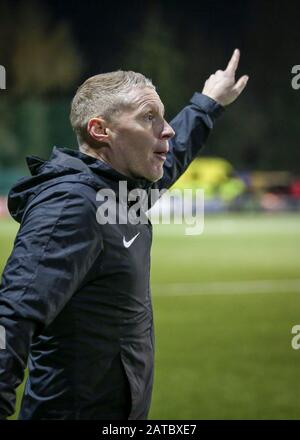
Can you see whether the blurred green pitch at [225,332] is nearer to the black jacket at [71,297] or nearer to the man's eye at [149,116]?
the black jacket at [71,297]

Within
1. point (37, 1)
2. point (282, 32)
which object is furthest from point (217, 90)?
point (282, 32)

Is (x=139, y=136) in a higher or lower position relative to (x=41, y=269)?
higher

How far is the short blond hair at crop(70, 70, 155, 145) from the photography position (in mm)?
2924

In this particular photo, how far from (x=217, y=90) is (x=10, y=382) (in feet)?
7.25

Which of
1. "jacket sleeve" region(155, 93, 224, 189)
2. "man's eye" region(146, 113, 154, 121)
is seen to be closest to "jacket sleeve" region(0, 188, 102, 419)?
"man's eye" region(146, 113, 154, 121)

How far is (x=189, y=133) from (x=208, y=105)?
0.67 ft

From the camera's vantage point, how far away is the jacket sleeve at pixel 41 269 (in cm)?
242

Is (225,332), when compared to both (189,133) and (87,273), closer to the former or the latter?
(189,133)

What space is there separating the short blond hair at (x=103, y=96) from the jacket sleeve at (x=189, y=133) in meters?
0.97

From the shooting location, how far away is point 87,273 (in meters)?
2.71

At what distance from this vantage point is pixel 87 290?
277cm

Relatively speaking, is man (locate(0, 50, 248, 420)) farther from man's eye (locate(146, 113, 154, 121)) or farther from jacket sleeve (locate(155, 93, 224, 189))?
jacket sleeve (locate(155, 93, 224, 189))

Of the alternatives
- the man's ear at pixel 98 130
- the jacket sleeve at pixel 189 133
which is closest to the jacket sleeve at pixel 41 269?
the man's ear at pixel 98 130

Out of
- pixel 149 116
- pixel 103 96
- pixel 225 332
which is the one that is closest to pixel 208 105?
pixel 149 116
